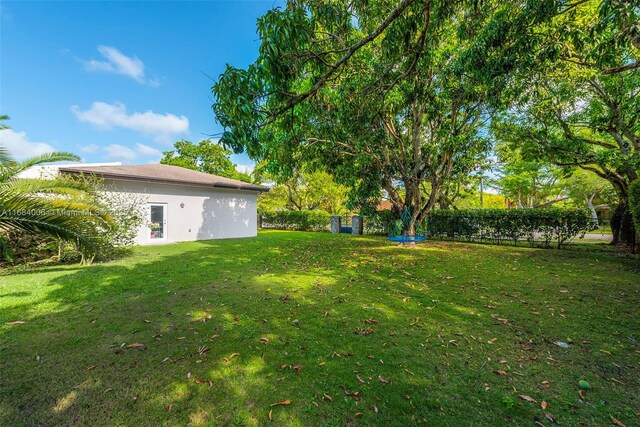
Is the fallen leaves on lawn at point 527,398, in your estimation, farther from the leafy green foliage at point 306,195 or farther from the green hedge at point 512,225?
the leafy green foliage at point 306,195

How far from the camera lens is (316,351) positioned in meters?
3.09

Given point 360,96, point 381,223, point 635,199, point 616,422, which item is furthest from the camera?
point 381,223

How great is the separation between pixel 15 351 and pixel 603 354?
685 cm

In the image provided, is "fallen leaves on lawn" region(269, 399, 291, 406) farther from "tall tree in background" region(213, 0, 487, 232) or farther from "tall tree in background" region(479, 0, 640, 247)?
"tall tree in background" region(479, 0, 640, 247)

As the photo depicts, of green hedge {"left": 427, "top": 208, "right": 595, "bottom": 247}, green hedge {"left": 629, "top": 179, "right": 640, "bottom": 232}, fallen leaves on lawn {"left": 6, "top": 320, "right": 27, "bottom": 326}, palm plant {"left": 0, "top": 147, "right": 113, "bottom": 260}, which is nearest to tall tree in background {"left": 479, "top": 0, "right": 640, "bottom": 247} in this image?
green hedge {"left": 629, "top": 179, "right": 640, "bottom": 232}

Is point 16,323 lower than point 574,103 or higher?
lower

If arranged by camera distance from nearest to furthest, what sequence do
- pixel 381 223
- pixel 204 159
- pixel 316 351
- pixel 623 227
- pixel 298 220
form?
pixel 316 351
pixel 623 227
pixel 381 223
pixel 298 220
pixel 204 159

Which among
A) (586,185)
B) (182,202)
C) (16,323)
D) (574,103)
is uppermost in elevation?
(574,103)

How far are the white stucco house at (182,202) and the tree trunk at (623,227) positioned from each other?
17694 mm

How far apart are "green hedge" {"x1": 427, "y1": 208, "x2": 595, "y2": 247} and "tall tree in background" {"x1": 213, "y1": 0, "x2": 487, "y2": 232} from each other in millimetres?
3422

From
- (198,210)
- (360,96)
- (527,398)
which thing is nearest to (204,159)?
(198,210)

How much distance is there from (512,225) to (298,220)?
52.8 ft

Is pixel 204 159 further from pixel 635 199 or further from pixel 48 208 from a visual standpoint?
pixel 635 199

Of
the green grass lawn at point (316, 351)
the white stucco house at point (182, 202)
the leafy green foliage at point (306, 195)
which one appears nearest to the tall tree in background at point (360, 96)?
the green grass lawn at point (316, 351)
